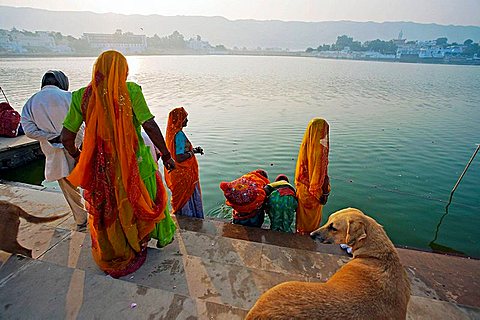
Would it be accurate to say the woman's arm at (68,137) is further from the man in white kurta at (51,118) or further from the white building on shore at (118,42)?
the white building on shore at (118,42)

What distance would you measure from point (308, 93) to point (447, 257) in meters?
19.0

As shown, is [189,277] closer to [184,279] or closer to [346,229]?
[184,279]

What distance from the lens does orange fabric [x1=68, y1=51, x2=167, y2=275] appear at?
2.26m

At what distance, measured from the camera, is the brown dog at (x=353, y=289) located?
1.50m

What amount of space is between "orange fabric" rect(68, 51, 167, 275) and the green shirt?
50 mm

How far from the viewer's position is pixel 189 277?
95.7 inches

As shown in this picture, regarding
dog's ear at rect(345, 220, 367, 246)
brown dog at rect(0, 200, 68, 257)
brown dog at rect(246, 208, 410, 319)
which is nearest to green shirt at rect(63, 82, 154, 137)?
brown dog at rect(0, 200, 68, 257)

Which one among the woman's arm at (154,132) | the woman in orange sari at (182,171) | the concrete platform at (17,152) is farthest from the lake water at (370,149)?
the concrete platform at (17,152)

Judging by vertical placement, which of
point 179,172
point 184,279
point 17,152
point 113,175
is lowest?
point 17,152

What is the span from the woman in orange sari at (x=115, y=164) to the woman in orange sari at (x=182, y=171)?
0.90 meters

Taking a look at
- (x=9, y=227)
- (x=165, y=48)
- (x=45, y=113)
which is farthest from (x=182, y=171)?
(x=165, y=48)

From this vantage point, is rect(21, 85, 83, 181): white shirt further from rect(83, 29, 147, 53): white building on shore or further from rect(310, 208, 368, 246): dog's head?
rect(83, 29, 147, 53): white building on shore

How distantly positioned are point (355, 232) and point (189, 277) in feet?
4.69

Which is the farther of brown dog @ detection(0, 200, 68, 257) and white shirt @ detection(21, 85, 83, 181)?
white shirt @ detection(21, 85, 83, 181)
